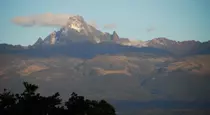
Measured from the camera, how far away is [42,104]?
65.6 meters

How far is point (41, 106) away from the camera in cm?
6506

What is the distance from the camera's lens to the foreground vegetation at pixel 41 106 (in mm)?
63469

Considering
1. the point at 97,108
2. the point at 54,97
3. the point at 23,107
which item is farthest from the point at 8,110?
the point at 97,108

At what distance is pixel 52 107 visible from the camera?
217 feet

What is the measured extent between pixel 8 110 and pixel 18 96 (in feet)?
12.5

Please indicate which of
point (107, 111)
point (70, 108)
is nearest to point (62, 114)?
point (70, 108)

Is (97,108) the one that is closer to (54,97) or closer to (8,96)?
(54,97)

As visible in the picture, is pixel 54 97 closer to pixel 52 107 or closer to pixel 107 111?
pixel 52 107

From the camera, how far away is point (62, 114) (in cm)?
6475

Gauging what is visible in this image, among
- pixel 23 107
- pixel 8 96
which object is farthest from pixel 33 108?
pixel 8 96

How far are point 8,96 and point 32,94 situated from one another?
4060mm

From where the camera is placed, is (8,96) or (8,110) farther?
(8,96)

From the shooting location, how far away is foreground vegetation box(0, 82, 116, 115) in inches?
2499

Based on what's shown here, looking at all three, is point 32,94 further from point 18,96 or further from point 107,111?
point 107,111
